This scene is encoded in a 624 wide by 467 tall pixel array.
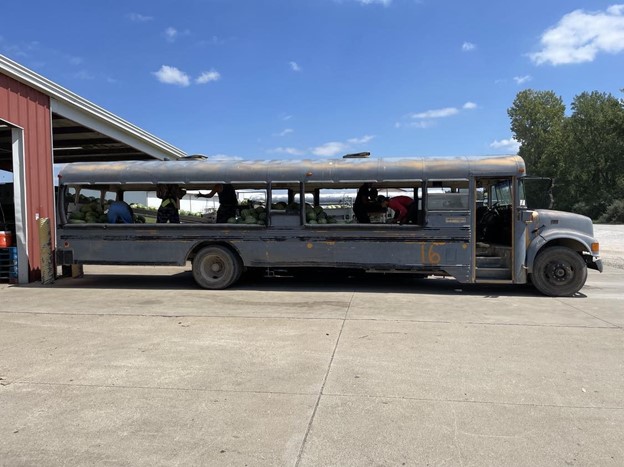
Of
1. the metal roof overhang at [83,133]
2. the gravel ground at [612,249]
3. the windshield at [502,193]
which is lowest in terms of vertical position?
the gravel ground at [612,249]

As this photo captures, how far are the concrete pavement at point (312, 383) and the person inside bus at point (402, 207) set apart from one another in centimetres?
188

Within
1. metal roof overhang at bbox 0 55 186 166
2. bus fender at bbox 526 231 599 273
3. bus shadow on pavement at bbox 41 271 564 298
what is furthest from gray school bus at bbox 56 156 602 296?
metal roof overhang at bbox 0 55 186 166

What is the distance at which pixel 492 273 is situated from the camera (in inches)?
363

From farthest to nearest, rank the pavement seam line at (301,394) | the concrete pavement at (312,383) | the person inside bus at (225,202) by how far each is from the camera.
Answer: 1. the person inside bus at (225,202)
2. the pavement seam line at (301,394)
3. the concrete pavement at (312,383)

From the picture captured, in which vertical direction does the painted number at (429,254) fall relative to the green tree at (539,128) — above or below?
below

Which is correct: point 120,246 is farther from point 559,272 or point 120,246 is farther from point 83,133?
point 559,272

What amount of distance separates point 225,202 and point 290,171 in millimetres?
1665

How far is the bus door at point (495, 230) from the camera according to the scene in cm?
912

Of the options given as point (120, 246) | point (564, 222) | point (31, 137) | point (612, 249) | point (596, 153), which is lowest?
point (612, 249)

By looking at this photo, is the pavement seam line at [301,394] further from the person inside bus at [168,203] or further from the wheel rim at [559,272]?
the person inside bus at [168,203]

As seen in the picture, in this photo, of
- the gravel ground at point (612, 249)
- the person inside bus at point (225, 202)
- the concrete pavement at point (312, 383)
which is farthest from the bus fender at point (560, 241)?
the gravel ground at point (612, 249)

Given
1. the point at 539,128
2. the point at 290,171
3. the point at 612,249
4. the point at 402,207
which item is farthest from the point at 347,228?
the point at 539,128

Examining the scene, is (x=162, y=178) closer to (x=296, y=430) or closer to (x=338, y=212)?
(x=338, y=212)

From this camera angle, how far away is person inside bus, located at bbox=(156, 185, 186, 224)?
10234 millimetres
